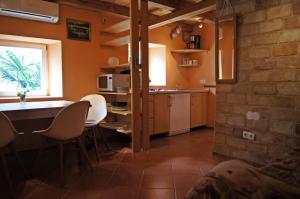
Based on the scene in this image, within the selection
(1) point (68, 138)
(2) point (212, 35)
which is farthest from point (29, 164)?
(2) point (212, 35)


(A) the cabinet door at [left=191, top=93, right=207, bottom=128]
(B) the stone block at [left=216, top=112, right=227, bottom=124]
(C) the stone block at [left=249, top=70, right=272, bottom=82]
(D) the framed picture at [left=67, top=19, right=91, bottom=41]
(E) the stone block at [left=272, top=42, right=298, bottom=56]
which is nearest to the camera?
(E) the stone block at [left=272, top=42, right=298, bottom=56]

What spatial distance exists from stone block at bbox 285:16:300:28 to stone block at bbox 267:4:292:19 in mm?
59

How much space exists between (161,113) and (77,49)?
1.81 meters

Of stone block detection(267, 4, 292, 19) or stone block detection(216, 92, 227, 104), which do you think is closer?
stone block detection(267, 4, 292, 19)

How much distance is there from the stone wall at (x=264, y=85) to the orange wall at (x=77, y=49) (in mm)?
2215

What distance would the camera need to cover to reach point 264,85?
2.71m

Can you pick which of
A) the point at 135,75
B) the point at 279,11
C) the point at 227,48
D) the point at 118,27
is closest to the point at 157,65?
the point at 118,27

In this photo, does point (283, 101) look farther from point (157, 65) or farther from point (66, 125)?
A: point (157, 65)

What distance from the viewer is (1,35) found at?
3281mm

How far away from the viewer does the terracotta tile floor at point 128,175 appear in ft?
6.96

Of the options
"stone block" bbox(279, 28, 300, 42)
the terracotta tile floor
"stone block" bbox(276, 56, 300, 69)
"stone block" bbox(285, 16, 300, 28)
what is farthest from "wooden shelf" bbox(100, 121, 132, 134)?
"stone block" bbox(285, 16, 300, 28)

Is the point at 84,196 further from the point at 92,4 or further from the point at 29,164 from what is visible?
the point at 92,4

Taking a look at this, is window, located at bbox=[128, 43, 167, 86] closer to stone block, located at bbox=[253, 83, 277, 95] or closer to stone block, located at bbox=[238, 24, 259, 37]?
stone block, located at bbox=[238, 24, 259, 37]

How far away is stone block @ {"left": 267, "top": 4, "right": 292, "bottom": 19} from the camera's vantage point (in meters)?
2.48
